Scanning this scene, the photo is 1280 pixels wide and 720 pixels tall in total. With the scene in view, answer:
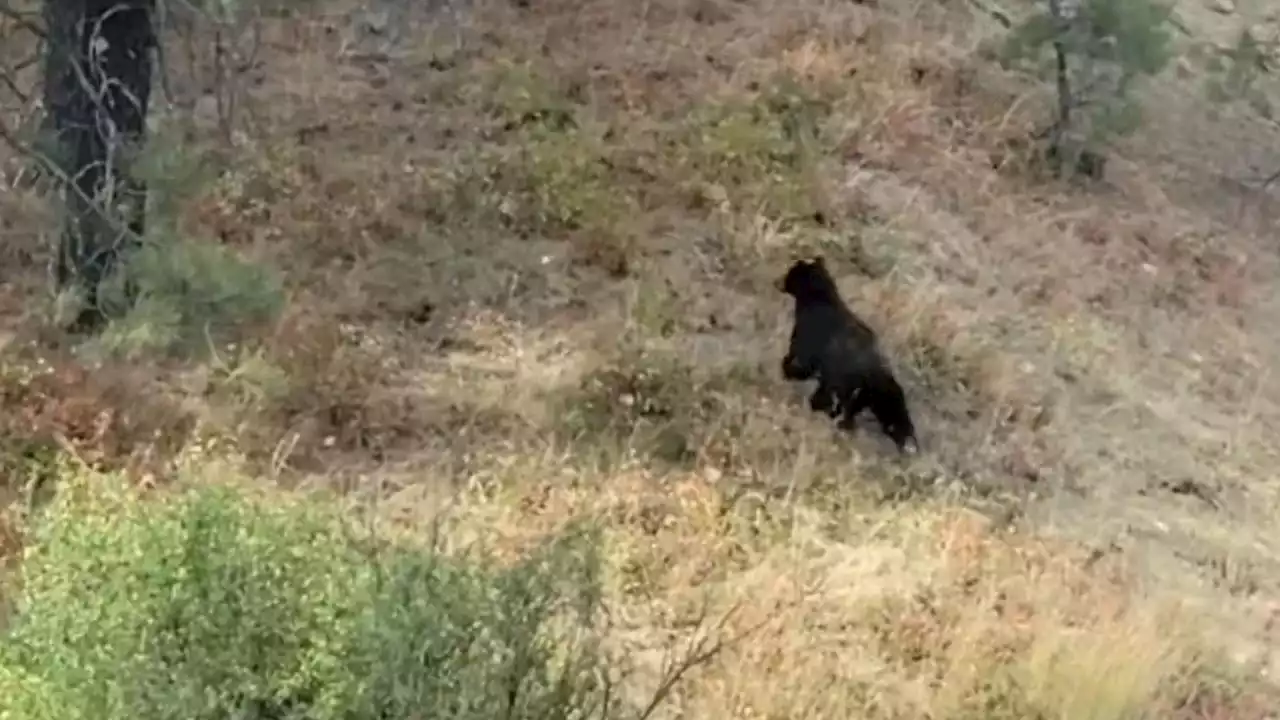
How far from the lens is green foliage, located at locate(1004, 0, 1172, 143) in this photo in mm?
10531

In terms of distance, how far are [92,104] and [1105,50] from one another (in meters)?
6.30

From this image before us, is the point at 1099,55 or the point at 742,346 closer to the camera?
the point at 742,346

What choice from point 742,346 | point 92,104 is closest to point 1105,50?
point 742,346

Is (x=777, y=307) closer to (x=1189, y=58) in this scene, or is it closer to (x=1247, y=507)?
(x=1247, y=507)

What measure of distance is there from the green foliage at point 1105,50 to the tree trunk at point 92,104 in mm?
5855

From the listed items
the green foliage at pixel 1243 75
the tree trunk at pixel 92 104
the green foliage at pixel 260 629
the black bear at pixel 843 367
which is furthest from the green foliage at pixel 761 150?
the green foliage at pixel 260 629

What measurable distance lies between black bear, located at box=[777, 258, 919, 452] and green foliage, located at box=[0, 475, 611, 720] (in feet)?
11.6

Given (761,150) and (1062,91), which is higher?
(1062,91)

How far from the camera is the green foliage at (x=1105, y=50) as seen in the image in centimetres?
1053

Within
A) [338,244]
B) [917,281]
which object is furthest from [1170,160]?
[338,244]

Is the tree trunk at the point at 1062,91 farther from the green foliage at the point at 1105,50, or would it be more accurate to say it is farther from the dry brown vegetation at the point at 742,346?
the dry brown vegetation at the point at 742,346

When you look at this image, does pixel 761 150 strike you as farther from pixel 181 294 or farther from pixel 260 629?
pixel 260 629

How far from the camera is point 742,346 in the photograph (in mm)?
8430

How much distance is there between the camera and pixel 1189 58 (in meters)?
13.5
